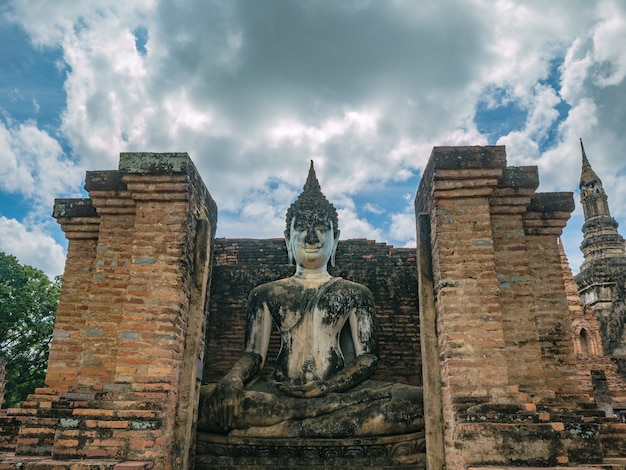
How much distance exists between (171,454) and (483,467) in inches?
117

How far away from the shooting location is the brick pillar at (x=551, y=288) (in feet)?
20.8

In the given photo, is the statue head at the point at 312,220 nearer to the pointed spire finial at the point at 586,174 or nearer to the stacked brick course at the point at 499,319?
the stacked brick course at the point at 499,319

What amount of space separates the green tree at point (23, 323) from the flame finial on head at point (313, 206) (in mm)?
17841

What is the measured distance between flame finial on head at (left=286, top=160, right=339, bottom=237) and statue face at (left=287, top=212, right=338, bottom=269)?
5 centimetres

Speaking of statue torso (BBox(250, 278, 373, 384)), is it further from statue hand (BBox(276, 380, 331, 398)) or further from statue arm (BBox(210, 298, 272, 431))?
statue hand (BBox(276, 380, 331, 398))

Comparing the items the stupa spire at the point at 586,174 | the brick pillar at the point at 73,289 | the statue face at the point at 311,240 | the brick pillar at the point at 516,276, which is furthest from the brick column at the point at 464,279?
the stupa spire at the point at 586,174

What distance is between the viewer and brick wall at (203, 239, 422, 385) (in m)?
10.4

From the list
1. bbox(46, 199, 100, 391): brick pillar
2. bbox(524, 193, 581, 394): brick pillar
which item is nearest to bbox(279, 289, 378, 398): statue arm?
bbox(524, 193, 581, 394): brick pillar

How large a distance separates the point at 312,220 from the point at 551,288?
3176mm

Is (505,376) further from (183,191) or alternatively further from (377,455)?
(183,191)

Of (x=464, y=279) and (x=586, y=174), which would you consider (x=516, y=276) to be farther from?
(x=586, y=174)

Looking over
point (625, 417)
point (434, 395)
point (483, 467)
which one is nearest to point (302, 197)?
→ point (434, 395)

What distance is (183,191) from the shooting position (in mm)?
6070

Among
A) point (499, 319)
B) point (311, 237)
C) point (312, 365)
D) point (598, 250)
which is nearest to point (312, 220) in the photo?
point (311, 237)
